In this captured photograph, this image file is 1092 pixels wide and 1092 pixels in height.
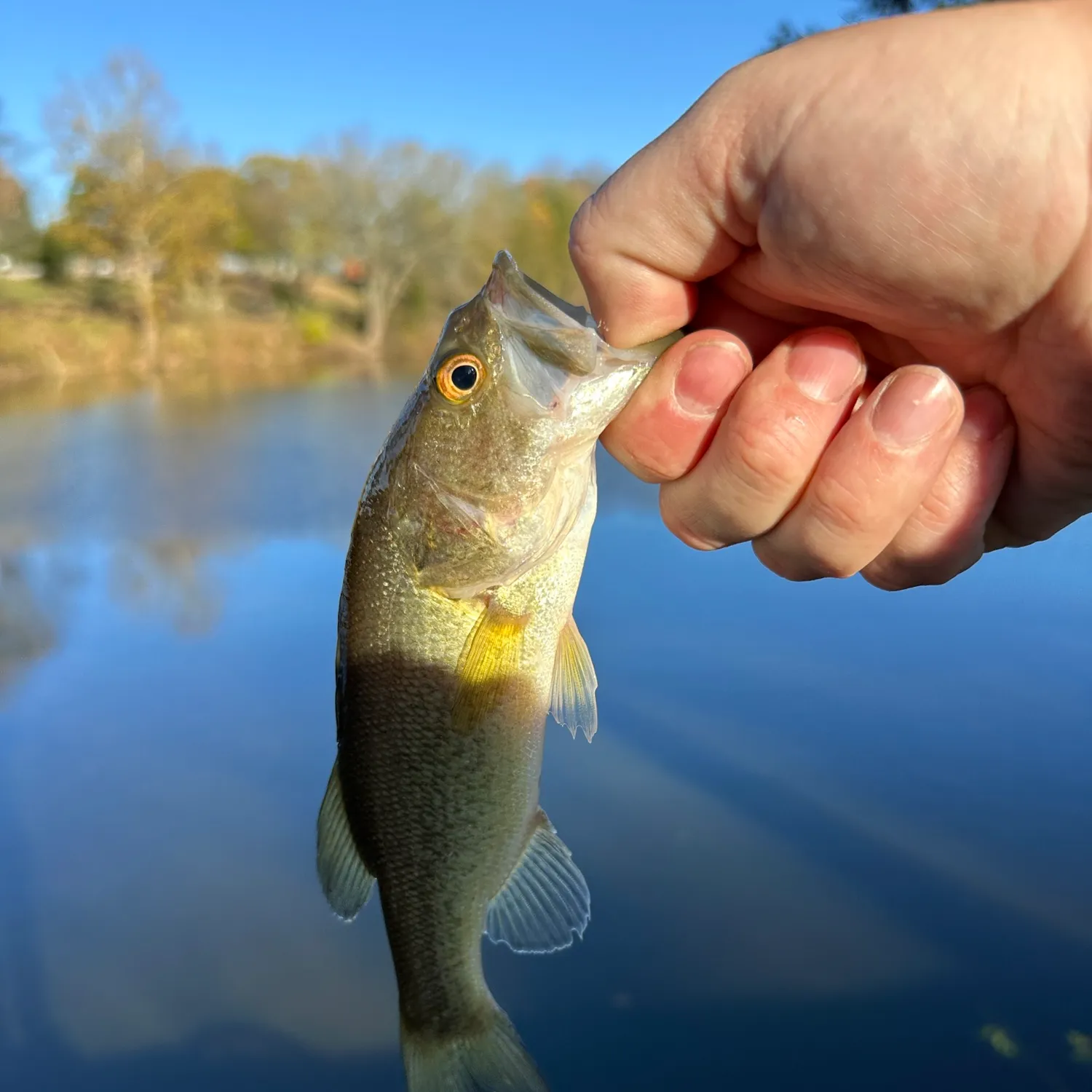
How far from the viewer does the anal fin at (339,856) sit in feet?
6.46

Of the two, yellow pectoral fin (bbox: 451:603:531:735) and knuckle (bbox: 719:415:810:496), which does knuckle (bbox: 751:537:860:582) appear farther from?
yellow pectoral fin (bbox: 451:603:531:735)

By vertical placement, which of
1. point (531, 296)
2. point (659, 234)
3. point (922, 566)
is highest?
point (659, 234)

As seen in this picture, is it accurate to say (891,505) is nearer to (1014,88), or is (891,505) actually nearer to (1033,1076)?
(1014,88)

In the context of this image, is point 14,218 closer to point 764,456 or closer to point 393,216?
point 393,216

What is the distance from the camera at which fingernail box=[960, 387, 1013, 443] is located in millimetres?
1993

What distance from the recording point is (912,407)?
1.79 m

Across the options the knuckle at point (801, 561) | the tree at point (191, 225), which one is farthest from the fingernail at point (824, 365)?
the tree at point (191, 225)

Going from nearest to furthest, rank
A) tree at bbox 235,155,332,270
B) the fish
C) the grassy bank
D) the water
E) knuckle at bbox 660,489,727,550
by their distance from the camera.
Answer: the fish < knuckle at bbox 660,489,727,550 < the water < the grassy bank < tree at bbox 235,155,332,270

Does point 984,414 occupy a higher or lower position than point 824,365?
lower

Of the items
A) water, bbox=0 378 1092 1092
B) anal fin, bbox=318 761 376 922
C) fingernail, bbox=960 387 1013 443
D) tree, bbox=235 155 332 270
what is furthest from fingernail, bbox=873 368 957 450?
tree, bbox=235 155 332 270

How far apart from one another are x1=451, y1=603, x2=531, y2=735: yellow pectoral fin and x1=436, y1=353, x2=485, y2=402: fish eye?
47 centimetres

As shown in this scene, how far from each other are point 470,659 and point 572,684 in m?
0.28

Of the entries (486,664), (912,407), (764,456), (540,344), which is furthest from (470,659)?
(912,407)

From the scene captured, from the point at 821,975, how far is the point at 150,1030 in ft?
7.85
